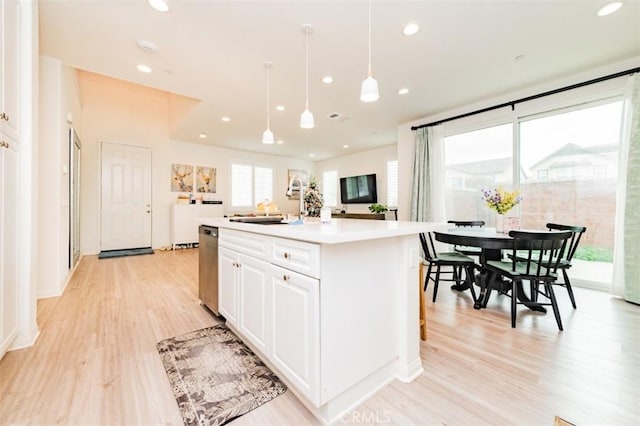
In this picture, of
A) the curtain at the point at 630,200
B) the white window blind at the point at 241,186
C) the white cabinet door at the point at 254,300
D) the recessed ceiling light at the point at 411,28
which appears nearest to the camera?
the white cabinet door at the point at 254,300

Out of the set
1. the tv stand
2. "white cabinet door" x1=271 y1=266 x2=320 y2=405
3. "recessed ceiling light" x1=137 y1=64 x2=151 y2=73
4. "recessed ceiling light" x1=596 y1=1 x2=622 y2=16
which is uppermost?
"recessed ceiling light" x1=596 y1=1 x2=622 y2=16

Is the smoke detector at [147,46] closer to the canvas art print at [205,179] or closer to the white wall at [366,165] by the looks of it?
the canvas art print at [205,179]

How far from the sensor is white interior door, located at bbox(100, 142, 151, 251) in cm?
554

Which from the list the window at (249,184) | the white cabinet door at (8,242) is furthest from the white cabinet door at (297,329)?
the window at (249,184)

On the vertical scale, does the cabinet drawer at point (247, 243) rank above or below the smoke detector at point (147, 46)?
below

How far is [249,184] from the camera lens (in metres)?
7.77

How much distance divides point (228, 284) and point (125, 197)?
5.19 m

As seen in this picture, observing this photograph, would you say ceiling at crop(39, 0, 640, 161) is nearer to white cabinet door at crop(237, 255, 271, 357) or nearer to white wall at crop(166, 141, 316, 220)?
white cabinet door at crop(237, 255, 271, 357)

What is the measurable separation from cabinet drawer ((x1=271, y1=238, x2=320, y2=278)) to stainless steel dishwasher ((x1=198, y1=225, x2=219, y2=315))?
1145mm

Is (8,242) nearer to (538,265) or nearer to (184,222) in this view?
(538,265)

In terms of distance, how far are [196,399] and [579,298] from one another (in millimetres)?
4026

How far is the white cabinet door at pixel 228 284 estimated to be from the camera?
2002mm

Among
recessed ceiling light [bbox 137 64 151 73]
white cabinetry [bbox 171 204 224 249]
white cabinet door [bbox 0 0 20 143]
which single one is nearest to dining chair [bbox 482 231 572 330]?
white cabinet door [bbox 0 0 20 143]

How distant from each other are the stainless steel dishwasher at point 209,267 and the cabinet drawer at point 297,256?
114 cm
